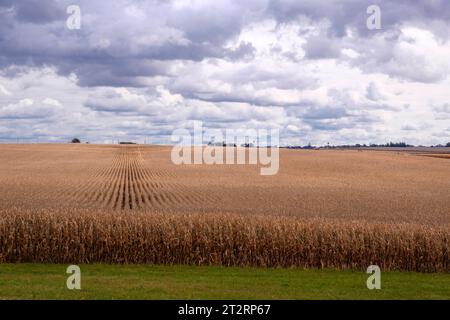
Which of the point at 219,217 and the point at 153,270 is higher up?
the point at 219,217

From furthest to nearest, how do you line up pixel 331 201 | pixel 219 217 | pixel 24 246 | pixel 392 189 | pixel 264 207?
pixel 392 189, pixel 331 201, pixel 264 207, pixel 219 217, pixel 24 246

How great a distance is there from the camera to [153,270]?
1769cm

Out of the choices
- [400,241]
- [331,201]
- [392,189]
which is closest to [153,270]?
[400,241]

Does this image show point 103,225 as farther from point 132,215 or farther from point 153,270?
point 153,270

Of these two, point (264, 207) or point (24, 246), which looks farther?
point (264, 207)

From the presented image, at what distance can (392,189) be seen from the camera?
171 ft

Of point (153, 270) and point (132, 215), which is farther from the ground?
point (132, 215)

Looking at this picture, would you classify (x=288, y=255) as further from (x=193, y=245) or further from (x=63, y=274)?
(x=63, y=274)

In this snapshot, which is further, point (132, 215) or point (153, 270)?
point (132, 215)

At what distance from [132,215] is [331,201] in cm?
2348
